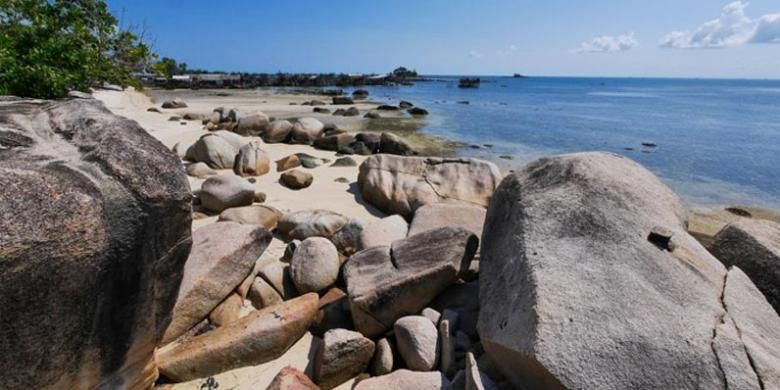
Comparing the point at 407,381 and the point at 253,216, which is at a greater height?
the point at 253,216

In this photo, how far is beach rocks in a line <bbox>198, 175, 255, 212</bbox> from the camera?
6.74 m

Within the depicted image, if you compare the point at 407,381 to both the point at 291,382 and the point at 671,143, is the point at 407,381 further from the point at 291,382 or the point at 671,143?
the point at 671,143

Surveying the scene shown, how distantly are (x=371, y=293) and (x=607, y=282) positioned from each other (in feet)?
6.56

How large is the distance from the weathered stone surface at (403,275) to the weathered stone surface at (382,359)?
26cm

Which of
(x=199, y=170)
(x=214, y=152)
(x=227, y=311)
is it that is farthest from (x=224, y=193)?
(x=214, y=152)

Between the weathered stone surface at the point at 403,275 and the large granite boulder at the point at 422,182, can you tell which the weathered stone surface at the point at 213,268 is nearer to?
the weathered stone surface at the point at 403,275

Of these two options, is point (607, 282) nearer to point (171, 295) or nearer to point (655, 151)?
point (171, 295)

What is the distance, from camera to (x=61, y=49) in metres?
7.64

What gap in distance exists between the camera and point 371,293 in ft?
13.1

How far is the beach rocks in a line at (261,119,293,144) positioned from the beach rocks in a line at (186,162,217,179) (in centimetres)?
520

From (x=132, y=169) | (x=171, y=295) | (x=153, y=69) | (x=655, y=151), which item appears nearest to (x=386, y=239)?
(x=171, y=295)

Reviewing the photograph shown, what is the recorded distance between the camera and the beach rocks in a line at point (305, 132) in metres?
14.4

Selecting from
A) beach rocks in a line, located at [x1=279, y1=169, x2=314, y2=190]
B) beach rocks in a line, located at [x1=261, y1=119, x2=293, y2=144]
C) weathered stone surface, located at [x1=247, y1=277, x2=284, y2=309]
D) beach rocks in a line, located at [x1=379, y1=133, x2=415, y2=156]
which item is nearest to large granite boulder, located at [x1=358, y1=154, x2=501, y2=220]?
beach rocks in a line, located at [x1=279, y1=169, x2=314, y2=190]

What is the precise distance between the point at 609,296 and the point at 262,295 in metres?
3.26
